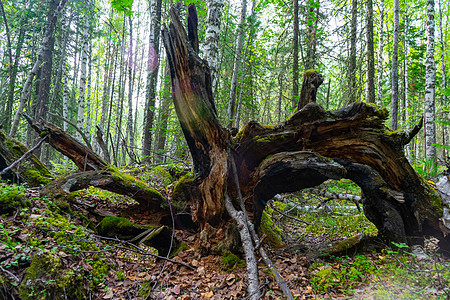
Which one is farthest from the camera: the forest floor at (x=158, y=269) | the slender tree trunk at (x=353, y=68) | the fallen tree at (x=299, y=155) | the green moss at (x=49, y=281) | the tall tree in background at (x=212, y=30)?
the slender tree trunk at (x=353, y=68)

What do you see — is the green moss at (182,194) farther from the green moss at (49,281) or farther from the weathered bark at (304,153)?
the green moss at (49,281)

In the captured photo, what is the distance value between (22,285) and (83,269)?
702mm

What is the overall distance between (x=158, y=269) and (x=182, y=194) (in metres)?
1.37

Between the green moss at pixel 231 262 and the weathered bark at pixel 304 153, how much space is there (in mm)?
Answer: 662

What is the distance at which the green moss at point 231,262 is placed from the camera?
375 cm

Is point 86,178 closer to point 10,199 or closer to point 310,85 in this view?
point 10,199

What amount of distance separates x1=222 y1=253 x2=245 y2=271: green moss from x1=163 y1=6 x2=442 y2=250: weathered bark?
0.66 metres

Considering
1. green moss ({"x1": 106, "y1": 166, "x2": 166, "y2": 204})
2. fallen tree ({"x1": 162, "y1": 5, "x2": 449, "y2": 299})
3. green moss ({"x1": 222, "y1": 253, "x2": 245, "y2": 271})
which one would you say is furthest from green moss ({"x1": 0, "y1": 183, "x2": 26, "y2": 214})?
green moss ({"x1": 222, "y1": 253, "x2": 245, "y2": 271})

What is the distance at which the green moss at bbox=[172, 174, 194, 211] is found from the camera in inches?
182

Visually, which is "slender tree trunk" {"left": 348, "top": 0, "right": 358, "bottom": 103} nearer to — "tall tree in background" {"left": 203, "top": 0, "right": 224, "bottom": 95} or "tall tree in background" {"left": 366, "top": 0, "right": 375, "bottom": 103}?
"tall tree in background" {"left": 366, "top": 0, "right": 375, "bottom": 103}

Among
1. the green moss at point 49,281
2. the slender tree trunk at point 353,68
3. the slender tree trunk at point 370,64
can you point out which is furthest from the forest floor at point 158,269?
the slender tree trunk at point 353,68

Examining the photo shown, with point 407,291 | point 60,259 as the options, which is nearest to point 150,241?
point 60,259

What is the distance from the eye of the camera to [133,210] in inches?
195

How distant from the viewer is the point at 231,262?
12.5 ft
